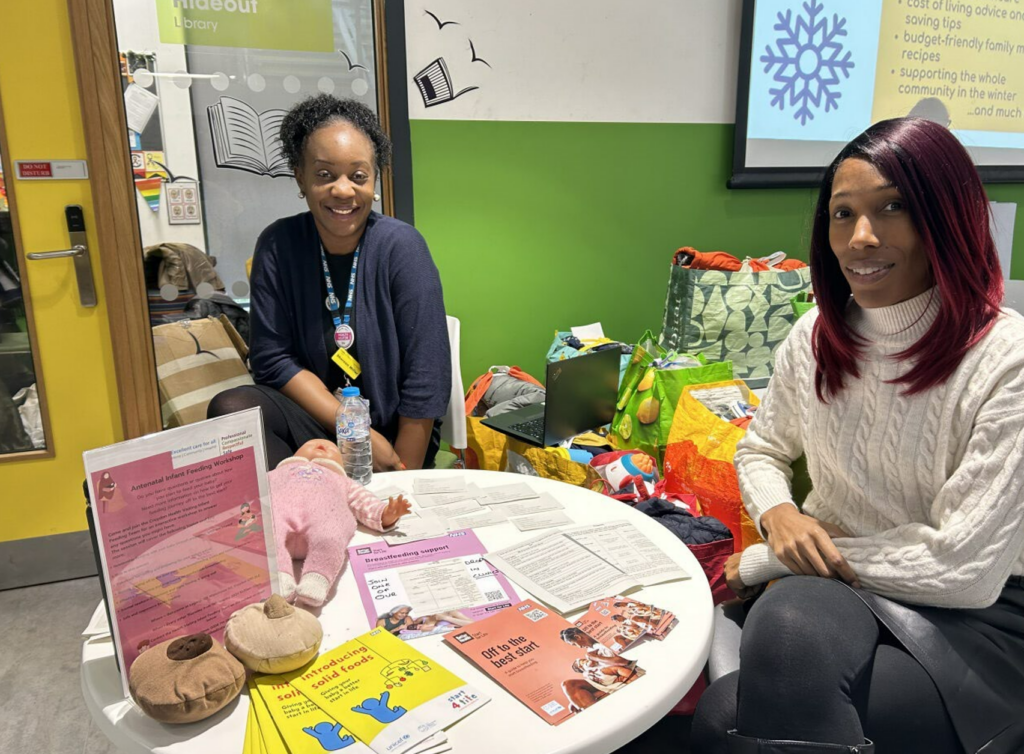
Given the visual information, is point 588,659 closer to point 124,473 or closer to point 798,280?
point 124,473

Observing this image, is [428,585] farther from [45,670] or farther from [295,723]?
[45,670]

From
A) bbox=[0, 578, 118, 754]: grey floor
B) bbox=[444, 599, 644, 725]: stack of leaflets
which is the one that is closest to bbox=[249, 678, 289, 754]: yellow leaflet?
bbox=[444, 599, 644, 725]: stack of leaflets

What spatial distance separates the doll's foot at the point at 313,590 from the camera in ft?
3.34

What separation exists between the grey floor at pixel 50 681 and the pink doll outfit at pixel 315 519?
2.67 feet

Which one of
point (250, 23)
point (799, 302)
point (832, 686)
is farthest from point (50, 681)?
point (799, 302)

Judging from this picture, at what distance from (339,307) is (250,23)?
3.84 feet

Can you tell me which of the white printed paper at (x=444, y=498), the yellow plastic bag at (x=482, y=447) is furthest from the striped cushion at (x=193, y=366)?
the white printed paper at (x=444, y=498)

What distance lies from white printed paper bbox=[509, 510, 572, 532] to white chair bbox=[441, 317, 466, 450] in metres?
0.92

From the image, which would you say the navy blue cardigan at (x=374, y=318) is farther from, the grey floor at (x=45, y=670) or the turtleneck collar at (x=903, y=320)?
the turtleneck collar at (x=903, y=320)

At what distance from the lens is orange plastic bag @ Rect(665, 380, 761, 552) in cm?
197

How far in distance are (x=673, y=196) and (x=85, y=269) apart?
2.28 metres

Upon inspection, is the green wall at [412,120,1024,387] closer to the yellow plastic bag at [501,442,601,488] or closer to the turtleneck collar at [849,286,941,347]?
the yellow plastic bag at [501,442,601,488]

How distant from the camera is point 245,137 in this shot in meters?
2.58

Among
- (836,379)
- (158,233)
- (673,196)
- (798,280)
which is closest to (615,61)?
(673,196)
